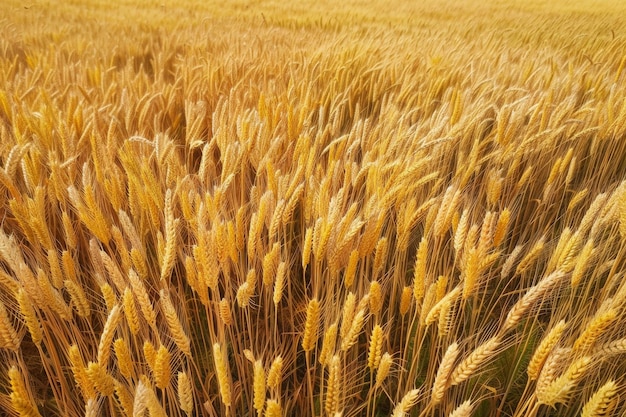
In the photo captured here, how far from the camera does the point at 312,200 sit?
0.84 metres

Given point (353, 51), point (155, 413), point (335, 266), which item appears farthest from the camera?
point (353, 51)

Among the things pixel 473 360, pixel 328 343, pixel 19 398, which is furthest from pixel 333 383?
pixel 19 398

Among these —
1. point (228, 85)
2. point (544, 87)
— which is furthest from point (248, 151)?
point (544, 87)

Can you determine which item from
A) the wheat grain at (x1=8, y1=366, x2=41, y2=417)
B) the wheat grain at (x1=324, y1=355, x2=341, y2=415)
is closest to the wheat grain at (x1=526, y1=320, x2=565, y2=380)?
the wheat grain at (x1=324, y1=355, x2=341, y2=415)

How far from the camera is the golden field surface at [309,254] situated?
538mm

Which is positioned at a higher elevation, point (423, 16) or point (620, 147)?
point (423, 16)

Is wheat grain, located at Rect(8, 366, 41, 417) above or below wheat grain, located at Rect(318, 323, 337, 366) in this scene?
above

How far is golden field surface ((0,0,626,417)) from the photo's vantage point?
1.76ft

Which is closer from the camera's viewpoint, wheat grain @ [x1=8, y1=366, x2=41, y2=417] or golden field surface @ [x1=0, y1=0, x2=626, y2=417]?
wheat grain @ [x1=8, y1=366, x2=41, y2=417]

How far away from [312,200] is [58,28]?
3.65m

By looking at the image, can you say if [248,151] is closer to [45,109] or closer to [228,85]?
[45,109]

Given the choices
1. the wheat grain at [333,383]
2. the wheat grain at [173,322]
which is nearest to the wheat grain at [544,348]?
the wheat grain at [333,383]

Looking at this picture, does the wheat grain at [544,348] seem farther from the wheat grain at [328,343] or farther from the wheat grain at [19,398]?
the wheat grain at [19,398]

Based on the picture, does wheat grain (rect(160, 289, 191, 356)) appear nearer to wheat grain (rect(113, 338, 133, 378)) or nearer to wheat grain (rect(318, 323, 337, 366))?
wheat grain (rect(113, 338, 133, 378))
